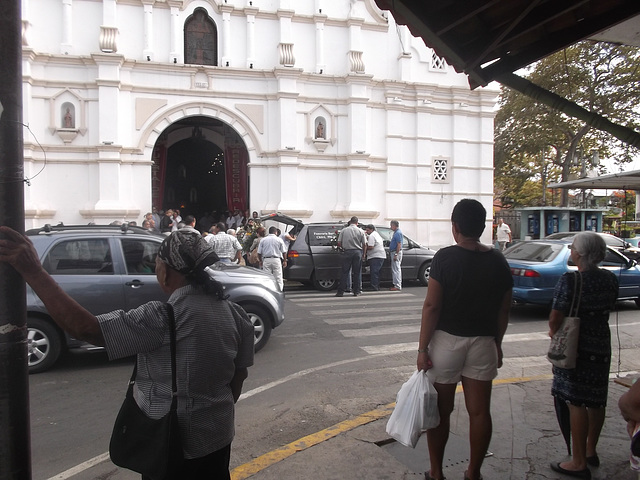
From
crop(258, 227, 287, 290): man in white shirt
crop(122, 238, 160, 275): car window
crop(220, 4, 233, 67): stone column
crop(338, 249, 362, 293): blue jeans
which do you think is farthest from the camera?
crop(220, 4, 233, 67): stone column

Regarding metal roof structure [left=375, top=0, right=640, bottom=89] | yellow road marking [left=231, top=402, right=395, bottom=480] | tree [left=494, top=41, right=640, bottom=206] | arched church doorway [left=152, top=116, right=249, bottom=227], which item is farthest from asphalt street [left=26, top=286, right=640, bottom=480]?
tree [left=494, top=41, right=640, bottom=206]

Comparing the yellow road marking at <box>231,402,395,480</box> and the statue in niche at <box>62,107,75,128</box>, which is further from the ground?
the statue in niche at <box>62,107,75,128</box>

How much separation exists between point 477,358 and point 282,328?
5572mm

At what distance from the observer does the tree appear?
24469mm

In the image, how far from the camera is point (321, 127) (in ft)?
63.8

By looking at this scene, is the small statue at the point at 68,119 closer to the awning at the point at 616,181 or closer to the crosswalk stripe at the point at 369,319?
the crosswalk stripe at the point at 369,319

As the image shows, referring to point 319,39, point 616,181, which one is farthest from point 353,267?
point 319,39

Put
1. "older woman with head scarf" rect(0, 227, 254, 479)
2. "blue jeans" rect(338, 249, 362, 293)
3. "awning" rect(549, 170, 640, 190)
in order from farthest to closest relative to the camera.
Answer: "blue jeans" rect(338, 249, 362, 293)
"awning" rect(549, 170, 640, 190)
"older woman with head scarf" rect(0, 227, 254, 479)

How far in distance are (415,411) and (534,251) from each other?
763 centimetres

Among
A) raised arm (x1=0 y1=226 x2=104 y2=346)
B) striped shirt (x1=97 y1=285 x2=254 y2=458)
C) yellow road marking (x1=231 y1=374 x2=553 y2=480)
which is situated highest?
raised arm (x1=0 y1=226 x2=104 y2=346)

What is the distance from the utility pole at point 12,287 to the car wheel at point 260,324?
188 inches

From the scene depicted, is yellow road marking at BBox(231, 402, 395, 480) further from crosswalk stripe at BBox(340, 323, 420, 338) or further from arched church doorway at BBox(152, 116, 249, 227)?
arched church doorway at BBox(152, 116, 249, 227)

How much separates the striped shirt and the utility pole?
1.21 feet

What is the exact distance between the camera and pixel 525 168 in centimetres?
3650
